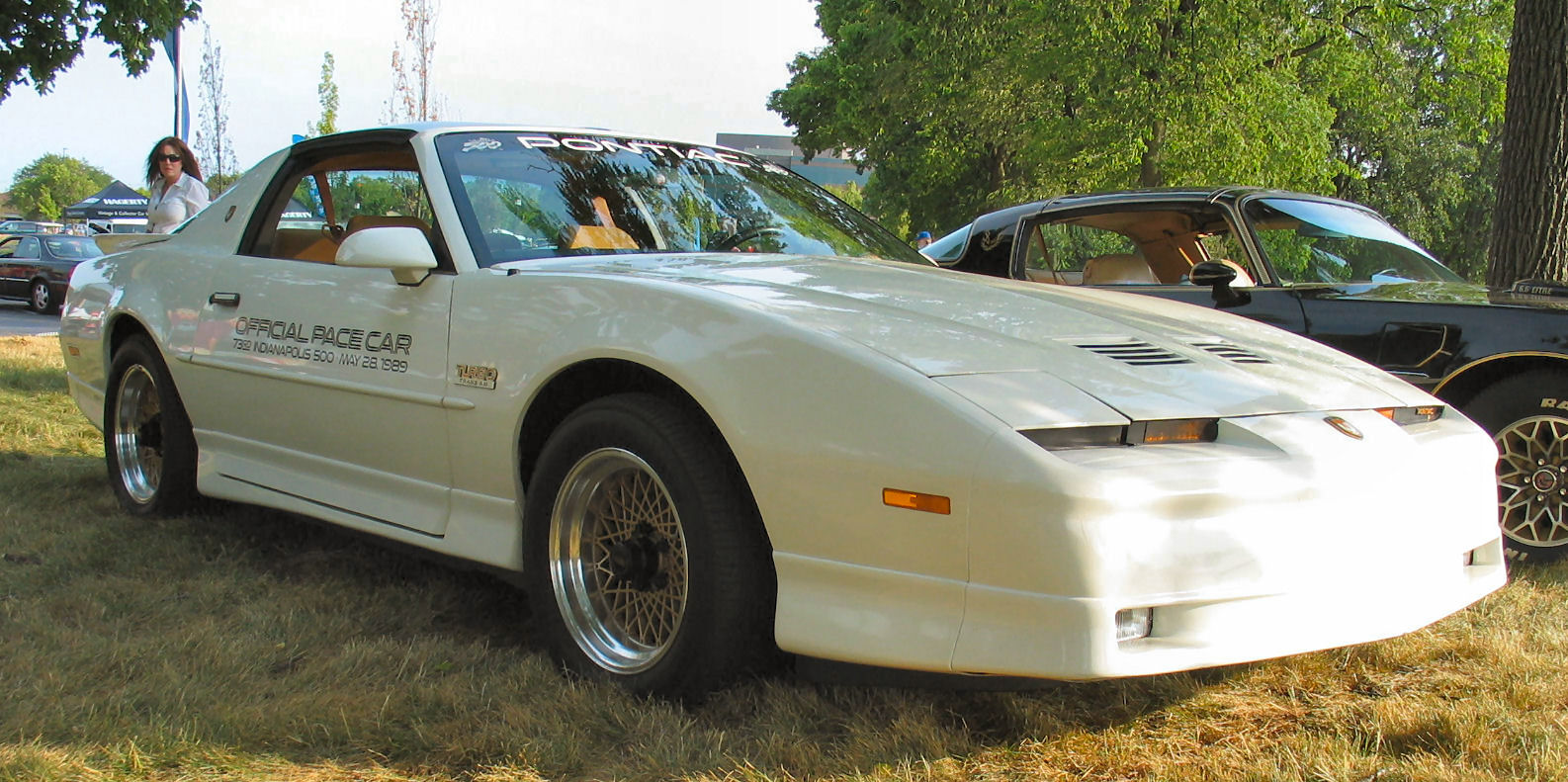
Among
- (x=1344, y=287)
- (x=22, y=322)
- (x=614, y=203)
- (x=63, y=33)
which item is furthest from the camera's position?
(x=22, y=322)

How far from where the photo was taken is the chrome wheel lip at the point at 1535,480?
4156mm

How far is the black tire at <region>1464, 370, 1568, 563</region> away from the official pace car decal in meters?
3.56

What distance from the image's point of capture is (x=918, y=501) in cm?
220

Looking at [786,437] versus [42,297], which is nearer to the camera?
[786,437]

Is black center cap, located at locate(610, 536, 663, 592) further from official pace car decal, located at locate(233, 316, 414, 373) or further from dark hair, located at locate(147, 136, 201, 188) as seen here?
dark hair, located at locate(147, 136, 201, 188)

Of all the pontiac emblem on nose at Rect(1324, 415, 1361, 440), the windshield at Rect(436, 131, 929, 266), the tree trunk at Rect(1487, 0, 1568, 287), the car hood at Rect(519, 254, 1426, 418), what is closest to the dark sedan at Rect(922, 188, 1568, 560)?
the car hood at Rect(519, 254, 1426, 418)

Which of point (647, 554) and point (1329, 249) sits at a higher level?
point (1329, 249)

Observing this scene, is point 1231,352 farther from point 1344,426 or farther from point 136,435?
point 136,435

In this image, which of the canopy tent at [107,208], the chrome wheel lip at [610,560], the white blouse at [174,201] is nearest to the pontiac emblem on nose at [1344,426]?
the chrome wheel lip at [610,560]

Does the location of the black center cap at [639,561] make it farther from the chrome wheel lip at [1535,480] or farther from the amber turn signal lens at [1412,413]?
the chrome wheel lip at [1535,480]

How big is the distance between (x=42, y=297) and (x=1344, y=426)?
23.0 meters

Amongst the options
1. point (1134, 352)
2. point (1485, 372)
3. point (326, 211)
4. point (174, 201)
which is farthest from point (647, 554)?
point (174, 201)

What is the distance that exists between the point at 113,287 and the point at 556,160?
2.23 m

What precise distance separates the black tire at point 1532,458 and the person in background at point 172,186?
6.51 metres
